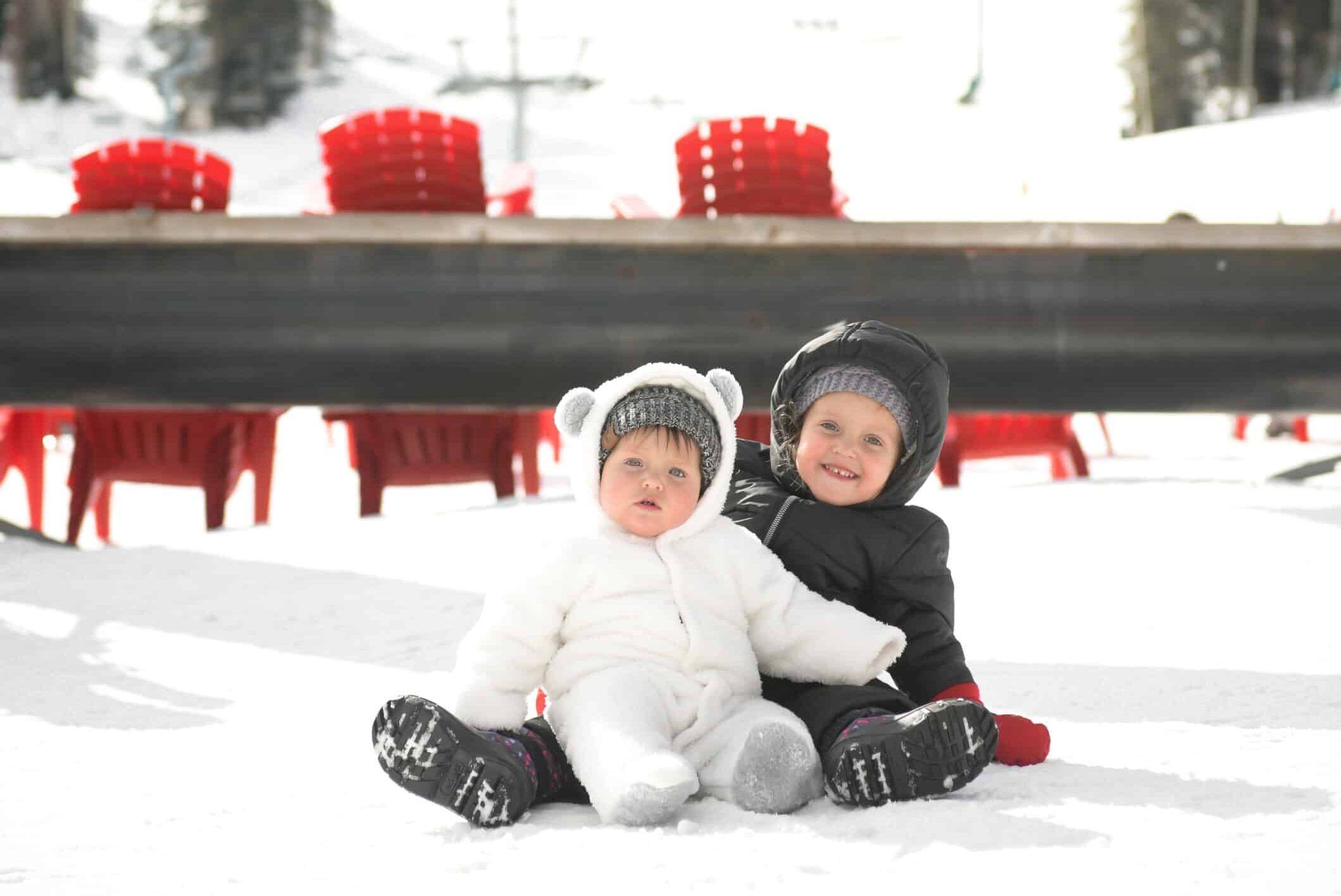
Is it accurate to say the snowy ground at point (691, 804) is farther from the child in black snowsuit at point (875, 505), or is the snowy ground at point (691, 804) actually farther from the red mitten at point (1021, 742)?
the child in black snowsuit at point (875, 505)

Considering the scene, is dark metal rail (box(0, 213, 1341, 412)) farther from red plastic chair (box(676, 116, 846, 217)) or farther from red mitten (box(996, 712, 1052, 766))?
red mitten (box(996, 712, 1052, 766))

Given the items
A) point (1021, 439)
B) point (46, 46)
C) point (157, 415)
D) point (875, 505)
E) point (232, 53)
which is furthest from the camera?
point (232, 53)

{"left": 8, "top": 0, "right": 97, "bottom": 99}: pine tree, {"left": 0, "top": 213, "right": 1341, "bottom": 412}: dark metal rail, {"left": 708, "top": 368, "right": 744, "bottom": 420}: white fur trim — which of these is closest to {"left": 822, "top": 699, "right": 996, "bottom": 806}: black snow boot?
{"left": 708, "top": 368, "right": 744, "bottom": 420}: white fur trim

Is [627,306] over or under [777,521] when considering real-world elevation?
over

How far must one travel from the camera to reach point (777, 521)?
175cm

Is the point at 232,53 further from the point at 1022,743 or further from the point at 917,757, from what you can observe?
the point at 917,757

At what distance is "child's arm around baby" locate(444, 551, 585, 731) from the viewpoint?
1480 millimetres

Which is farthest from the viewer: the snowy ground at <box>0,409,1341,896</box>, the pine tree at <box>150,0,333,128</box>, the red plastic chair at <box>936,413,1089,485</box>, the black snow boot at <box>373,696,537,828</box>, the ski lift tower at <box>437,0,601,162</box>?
the pine tree at <box>150,0,333,128</box>

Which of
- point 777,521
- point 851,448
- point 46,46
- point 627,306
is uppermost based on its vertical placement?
point 46,46

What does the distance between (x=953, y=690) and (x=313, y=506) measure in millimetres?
4337

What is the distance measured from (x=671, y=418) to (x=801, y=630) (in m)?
0.30

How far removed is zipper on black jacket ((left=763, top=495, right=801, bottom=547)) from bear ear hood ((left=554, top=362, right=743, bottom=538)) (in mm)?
134

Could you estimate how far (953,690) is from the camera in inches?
64.6

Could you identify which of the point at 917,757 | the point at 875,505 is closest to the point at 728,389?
the point at 875,505
